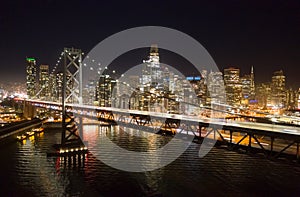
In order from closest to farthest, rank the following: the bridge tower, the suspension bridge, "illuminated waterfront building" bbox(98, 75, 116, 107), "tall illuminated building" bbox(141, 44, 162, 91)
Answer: the suspension bridge < the bridge tower < "illuminated waterfront building" bbox(98, 75, 116, 107) < "tall illuminated building" bbox(141, 44, 162, 91)

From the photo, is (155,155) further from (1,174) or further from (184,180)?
(1,174)

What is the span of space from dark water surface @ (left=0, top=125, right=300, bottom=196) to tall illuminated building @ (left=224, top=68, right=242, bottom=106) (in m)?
76.9

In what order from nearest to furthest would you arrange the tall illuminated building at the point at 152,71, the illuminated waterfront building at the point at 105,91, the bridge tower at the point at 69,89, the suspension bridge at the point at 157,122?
the suspension bridge at the point at 157,122 < the bridge tower at the point at 69,89 < the illuminated waterfront building at the point at 105,91 < the tall illuminated building at the point at 152,71

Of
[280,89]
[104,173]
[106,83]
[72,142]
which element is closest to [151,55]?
[106,83]

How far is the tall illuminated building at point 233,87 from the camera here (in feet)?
314

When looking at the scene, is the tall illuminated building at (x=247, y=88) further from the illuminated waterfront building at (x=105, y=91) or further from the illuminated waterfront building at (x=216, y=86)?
the illuminated waterfront building at (x=105, y=91)

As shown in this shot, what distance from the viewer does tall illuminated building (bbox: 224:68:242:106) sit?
95594mm

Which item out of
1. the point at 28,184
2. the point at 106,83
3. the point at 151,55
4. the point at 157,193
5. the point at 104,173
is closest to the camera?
the point at 157,193

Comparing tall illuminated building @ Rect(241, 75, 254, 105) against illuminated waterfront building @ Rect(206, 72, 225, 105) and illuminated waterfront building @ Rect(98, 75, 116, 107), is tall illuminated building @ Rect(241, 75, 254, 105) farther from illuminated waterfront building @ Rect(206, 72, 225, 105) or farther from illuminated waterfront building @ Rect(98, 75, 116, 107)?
illuminated waterfront building @ Rect(98, 75, 116, 107)

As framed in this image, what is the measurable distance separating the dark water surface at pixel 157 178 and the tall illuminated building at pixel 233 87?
252 feet

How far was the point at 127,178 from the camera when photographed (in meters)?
16.7

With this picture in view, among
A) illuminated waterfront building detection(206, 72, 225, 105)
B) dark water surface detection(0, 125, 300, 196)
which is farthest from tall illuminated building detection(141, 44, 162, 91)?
dark water surface detection(0, 125, 300, 196)

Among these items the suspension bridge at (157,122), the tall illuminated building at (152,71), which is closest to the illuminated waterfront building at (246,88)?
the tall illuminated building at (152,71)

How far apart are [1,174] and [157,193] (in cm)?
1129
